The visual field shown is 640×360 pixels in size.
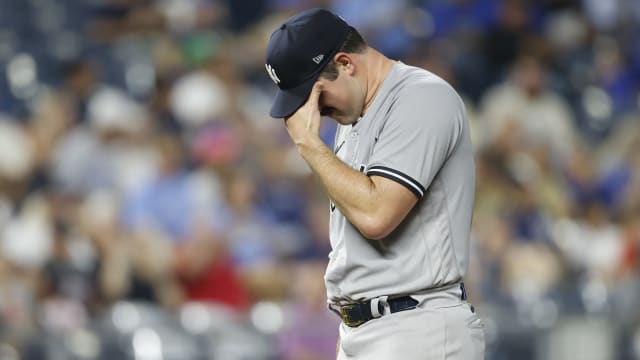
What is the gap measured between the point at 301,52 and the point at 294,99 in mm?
138

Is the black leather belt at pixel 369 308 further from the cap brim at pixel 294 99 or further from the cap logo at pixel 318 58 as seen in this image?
the cap logo at pixel 318 58

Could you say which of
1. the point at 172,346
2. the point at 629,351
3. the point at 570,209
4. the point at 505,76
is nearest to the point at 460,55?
the point at 505,76

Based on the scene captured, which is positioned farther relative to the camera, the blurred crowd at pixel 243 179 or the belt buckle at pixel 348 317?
the blurred crowd at pixel 243 179

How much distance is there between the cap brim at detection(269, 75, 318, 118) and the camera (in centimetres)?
379

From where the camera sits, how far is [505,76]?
11.3 m

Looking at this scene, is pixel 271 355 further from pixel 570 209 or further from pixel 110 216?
pixel 570 209

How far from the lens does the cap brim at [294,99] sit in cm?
379

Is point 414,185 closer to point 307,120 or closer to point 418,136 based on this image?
point 418,136

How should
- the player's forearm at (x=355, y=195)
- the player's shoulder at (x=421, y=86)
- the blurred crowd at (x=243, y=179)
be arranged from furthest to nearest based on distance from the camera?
the blurred crowd at (x=243, y=179), the player's shoulder at (x=421, y=86), the player's forearm at (x=355, y=195)

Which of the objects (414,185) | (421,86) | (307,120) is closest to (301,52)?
(307,120)

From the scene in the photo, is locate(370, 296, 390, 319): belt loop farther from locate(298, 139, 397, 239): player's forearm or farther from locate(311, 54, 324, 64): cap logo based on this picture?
locate(311, 54, 324, 64): cap logo

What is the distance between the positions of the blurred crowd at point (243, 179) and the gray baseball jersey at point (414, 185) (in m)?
3.23

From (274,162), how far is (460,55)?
9.03ft

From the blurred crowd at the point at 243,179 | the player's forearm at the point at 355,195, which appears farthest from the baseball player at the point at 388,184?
the blurred crowd at the point at 243,179
